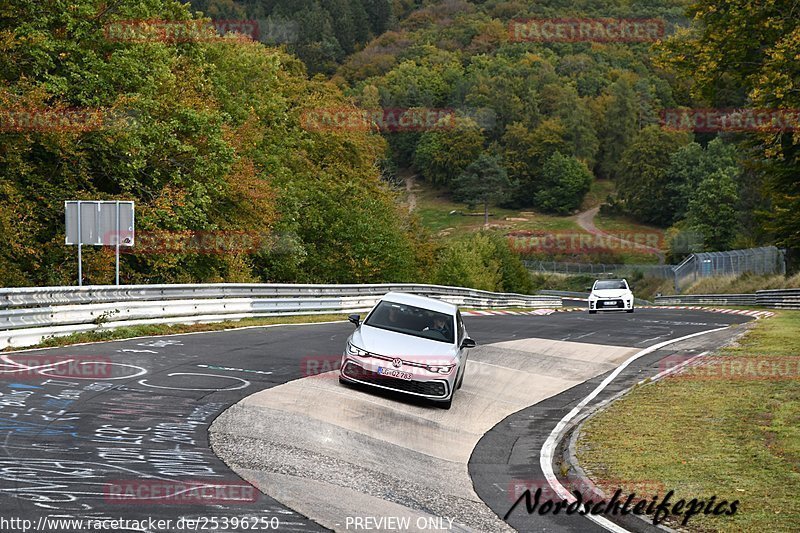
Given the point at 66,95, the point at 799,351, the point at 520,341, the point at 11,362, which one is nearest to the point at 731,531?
the point at 11,362

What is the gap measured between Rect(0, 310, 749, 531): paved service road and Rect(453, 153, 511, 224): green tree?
479 ft

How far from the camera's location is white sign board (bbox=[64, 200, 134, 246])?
67.1 feet

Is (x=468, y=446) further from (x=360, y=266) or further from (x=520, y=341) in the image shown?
(x=360, y=266)

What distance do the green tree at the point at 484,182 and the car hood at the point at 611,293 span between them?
122352mm

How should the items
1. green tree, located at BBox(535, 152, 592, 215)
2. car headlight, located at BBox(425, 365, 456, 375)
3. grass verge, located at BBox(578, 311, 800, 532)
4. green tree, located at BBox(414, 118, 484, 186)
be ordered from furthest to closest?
green tree, located at BBox(414, 118, 484, 186), green tree, located at BBox(535, 152, 592, 215), car headlight, located at BBox(425, 365, 456, 375), grass verge, located at BBox(578, 311, 800, 532)

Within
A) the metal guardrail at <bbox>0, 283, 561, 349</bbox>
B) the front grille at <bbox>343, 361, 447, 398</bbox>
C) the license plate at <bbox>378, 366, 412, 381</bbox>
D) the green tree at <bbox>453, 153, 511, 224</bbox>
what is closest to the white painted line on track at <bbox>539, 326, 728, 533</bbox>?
the front grille at <bbox>343, 361, 447, 398</bbox>

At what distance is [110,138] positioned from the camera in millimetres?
31344

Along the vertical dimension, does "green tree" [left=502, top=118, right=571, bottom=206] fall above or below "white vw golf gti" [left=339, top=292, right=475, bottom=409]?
above

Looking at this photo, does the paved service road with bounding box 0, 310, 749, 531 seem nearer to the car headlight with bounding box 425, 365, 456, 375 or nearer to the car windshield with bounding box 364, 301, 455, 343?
the car headlight with bounding box 425, 365, 456, 375

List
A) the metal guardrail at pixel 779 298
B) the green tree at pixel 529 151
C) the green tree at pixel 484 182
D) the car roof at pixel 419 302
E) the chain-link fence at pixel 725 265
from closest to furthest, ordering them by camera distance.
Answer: the car roof at pixel 419 302 → the metal guardrail at pixel 779 298 → the chain-link fence at pixel 725 265 → the green tree at pixel 484 182 → the green tree at pixel 529 151

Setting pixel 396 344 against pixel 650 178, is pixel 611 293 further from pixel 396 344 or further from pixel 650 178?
pixel 650 178

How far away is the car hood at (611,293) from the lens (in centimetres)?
4012

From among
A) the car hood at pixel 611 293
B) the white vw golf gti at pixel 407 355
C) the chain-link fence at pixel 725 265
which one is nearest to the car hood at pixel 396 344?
the white vw golf gti at pixel 407 355

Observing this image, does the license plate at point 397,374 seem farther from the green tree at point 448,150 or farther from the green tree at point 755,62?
the green tree at point 448,150
